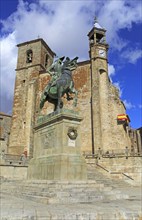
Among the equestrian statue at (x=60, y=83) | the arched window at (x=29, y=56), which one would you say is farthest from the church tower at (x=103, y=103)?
the equestrian statue at (x=60, y=83)

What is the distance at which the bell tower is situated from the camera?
86.3 ft

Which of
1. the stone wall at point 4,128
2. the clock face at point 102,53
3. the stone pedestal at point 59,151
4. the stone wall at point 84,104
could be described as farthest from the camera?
the stone wall at point 4,128

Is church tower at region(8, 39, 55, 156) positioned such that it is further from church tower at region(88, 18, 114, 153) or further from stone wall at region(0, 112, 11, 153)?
stone wall at region(0, 112, 11, 153)

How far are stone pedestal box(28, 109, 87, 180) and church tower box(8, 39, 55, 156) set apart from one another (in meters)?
19.9

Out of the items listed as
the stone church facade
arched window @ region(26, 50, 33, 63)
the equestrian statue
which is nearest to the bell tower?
the stone church facade

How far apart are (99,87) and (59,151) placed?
21103 mm

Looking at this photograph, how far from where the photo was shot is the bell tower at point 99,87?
26.3m

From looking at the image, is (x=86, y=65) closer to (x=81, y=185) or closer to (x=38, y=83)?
(x=38, y=83)

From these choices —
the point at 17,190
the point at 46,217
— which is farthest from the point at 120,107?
the point at 46,217

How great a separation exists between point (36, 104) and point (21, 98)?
9.10ft

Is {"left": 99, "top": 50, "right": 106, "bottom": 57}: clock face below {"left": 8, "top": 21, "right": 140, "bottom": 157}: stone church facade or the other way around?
the other way around

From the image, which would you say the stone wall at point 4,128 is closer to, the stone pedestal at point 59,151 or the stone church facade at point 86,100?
the stone church facade at point 86,100

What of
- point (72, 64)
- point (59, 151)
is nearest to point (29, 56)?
point (72, 64)

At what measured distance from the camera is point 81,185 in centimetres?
732
